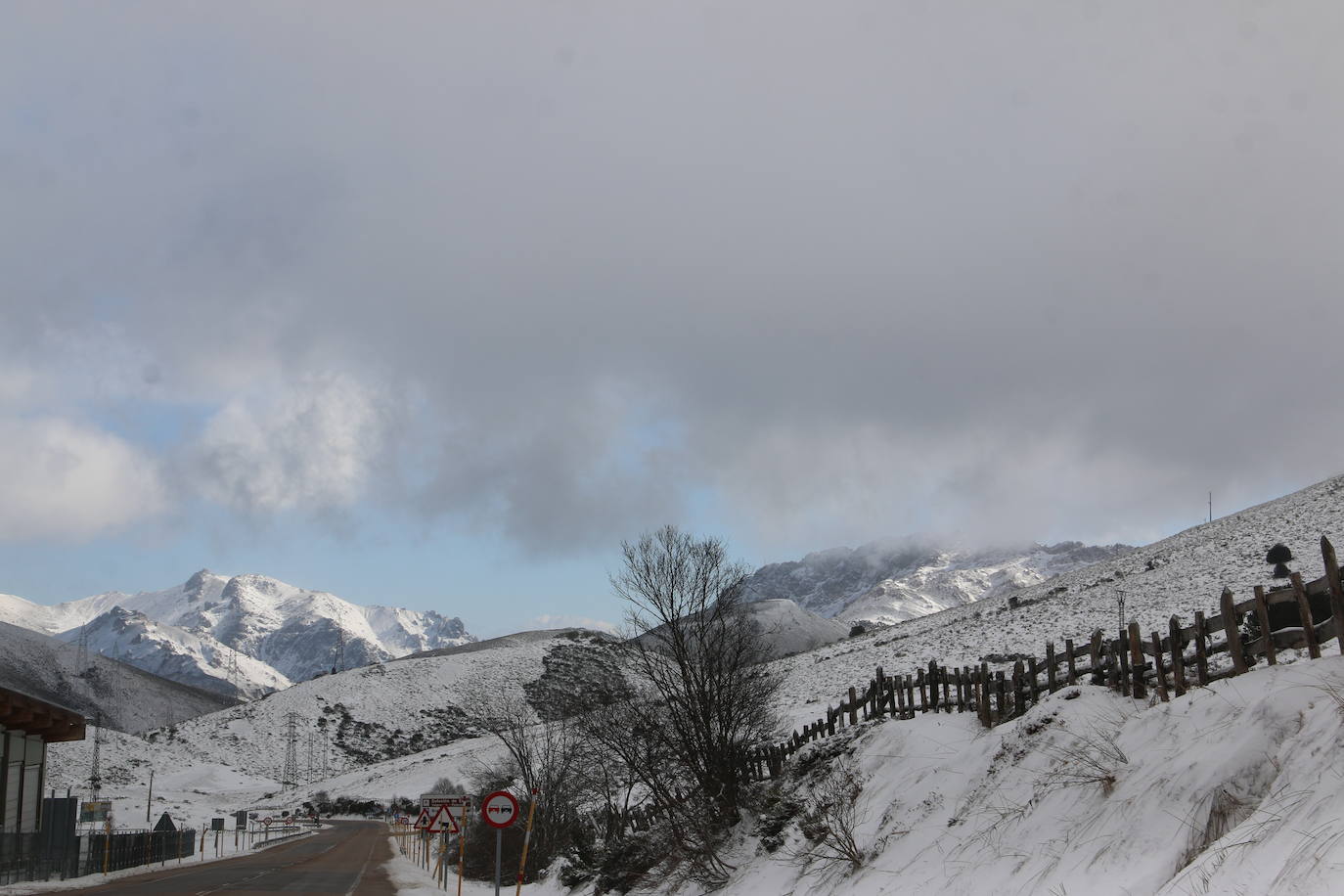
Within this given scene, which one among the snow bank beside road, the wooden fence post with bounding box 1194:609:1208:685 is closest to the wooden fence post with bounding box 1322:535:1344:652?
the snow bank beside road

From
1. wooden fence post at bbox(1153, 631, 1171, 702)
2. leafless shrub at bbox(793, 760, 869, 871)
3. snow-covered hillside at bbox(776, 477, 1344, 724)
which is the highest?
snow-covered hillside at bbox(776, 477, 1344, 724)

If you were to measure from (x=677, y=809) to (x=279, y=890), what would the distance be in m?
10.1

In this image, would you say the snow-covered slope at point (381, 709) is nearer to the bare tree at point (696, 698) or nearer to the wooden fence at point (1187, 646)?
the bare tree at point (696, 698)

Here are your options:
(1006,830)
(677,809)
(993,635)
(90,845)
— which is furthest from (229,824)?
(1006,830)

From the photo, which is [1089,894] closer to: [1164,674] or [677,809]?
[1164,674]

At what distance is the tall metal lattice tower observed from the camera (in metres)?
123

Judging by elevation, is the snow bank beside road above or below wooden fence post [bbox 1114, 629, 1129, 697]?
below

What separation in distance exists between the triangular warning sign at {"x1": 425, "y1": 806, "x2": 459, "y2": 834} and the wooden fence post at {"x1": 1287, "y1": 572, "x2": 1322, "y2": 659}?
22.8 metres

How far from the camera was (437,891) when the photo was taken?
26.3 metres

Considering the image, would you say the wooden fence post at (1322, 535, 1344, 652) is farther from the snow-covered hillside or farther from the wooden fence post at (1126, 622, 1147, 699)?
the snow-covered hillside

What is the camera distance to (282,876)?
29.6m

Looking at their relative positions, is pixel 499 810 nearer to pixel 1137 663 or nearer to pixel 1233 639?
pixel 1137 663

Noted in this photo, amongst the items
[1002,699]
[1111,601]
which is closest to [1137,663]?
[1002,699]

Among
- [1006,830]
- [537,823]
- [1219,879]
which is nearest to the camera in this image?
[1219,879]
